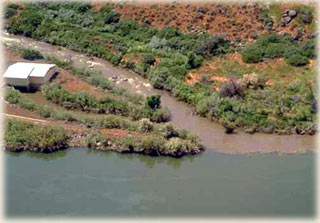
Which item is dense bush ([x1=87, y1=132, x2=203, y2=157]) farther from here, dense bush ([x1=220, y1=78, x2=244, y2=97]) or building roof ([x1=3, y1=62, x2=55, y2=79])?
building roof ([x1=3, y1=62, x2=55, y2=79])

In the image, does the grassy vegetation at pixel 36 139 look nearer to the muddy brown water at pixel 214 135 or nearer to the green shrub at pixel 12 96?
the green shrub at pixel 12 96

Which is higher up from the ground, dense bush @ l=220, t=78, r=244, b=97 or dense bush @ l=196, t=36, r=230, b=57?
dense bush @ l=196, t=36, r=230, b=57

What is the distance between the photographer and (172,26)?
81.3 ft

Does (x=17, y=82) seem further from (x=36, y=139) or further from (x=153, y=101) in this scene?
(x=153, y=101)

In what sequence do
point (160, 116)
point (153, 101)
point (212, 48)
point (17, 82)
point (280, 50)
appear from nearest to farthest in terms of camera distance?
point (160, 116), point (153, 101), point (17, 82), point (280, 50), point (212, 48)

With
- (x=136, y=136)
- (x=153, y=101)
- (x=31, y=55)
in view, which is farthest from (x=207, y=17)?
(x=136, y=136)

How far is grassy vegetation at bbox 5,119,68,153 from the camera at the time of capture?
16.8 m

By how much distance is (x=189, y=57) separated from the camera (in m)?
22.2

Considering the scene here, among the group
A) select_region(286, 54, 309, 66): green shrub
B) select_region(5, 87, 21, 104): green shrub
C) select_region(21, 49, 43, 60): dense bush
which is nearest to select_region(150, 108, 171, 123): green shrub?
select_region(5, 87, 21, 104): green shrub

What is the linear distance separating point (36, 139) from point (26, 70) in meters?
4.46

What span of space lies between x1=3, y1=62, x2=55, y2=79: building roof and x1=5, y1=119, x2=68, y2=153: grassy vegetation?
3455 mm

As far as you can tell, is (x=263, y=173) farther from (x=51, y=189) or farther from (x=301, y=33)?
(x=301, y=33)

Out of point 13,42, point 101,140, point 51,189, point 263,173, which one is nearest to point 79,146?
point 101,140

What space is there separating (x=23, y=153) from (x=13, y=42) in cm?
915
